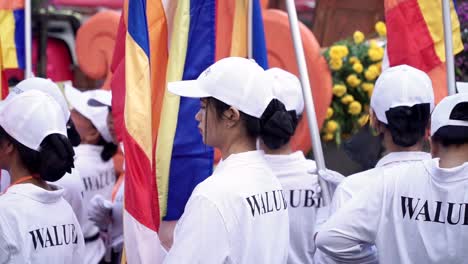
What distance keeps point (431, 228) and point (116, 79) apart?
169 centimetres

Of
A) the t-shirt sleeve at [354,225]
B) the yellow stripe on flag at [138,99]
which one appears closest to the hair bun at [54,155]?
the yellow stripe on flag at [138,99]

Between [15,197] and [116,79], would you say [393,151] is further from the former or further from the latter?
[15,197]

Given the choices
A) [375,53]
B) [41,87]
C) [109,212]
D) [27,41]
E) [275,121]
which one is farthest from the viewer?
[375,53]

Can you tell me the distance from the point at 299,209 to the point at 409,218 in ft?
3.83

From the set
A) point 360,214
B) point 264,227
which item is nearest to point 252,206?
point 264,227

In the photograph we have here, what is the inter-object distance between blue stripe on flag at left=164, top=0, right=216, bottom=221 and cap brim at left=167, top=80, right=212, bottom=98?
2.78 feet

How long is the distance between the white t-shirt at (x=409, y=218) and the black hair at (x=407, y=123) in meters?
0.39

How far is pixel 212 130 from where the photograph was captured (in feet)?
11.4

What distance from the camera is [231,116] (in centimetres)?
343

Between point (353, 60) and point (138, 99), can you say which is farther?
point (353, 60)

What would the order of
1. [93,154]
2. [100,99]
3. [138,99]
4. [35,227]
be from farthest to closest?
[93,154] < [100,99] < [138,99] < [35,227]

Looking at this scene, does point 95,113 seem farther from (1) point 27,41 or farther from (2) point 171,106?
(2) point 171,106

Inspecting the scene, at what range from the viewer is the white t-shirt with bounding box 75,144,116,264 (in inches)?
240

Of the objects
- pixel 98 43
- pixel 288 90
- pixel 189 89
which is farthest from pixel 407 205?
pixel 98 43
